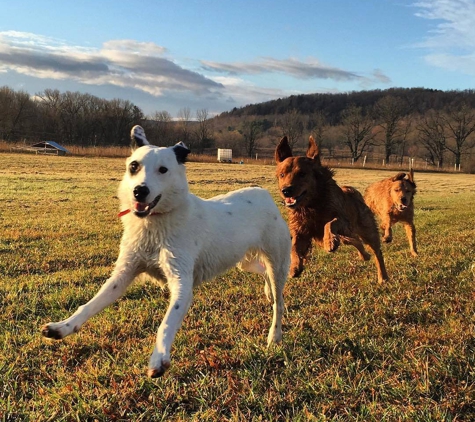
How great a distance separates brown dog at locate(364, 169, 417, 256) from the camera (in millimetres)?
9859

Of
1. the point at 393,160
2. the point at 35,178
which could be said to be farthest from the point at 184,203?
the point at 393,160

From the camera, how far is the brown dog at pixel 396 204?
388 inches

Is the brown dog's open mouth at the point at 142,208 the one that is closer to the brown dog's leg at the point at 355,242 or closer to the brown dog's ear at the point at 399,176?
the brown dog's leg at the point at 355,242

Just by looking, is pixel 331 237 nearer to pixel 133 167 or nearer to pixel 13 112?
pixel 133 167

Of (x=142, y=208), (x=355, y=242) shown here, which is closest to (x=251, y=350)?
(x=142, y=208)

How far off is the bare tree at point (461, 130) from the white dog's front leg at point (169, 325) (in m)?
94.2

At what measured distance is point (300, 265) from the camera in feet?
20.2

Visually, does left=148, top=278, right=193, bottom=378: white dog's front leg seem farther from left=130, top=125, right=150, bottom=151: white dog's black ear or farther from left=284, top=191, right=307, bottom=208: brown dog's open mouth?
left=284, top=191, right=307, bottom=208: brown dog's open mouth

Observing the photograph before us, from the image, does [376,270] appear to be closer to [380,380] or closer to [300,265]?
[300,265]

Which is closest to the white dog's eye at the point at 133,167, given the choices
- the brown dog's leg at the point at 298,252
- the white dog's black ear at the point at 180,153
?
the white dog's black ear at the point at 180,153

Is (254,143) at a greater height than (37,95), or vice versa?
(37,95)

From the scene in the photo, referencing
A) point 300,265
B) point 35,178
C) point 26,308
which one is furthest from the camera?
point 35,178

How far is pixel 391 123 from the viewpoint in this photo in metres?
97.3

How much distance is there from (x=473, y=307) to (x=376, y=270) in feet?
7.55
